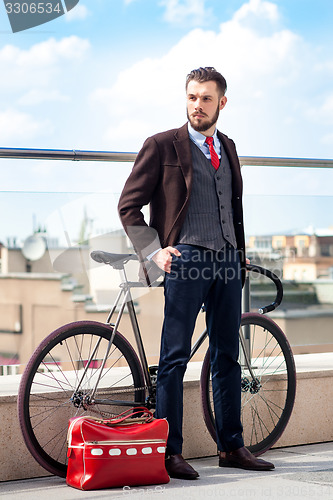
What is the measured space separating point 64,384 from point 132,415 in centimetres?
30

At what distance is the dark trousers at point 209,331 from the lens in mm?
3076

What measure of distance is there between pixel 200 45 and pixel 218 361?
2682 inches

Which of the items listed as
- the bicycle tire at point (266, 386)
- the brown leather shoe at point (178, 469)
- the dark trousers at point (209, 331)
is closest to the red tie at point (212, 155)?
the dark trousers at point (209, 331)

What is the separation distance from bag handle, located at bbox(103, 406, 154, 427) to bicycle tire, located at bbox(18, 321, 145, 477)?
4 cm

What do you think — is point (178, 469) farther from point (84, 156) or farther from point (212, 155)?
point (84, 156)

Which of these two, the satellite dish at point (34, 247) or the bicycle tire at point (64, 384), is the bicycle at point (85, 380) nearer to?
the bicycle tire at point (64, 384)

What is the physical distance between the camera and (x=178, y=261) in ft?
10.1

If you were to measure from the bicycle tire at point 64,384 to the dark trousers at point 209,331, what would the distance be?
193 mm

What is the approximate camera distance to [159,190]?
3.15 m

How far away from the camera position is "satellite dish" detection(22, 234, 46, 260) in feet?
12.3

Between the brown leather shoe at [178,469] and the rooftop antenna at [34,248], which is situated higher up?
the rooftop antenna at [34,248]

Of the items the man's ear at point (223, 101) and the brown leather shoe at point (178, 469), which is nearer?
the brown leather shoe at point (178, 469)

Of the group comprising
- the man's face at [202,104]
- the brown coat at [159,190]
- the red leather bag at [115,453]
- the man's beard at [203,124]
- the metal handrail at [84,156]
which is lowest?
the red leather bag at [115,453]

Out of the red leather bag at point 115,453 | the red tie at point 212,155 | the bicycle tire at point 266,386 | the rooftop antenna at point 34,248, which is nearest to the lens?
the red leather bag at point 115,453
